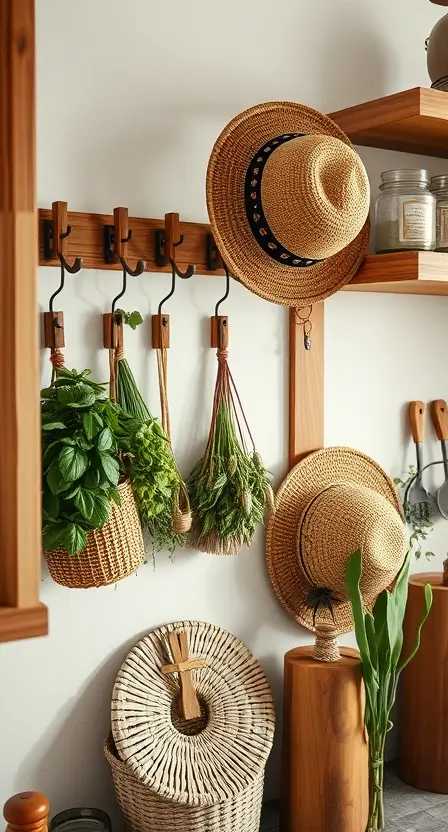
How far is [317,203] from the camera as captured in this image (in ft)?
5.23

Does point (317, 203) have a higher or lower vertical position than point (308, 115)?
lower

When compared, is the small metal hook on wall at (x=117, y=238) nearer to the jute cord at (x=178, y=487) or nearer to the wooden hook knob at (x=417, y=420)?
the jute cord at (x=178, y=487)

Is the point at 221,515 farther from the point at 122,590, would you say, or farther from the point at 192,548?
the point at 122,590

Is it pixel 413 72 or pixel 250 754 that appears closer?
pixel 250 754

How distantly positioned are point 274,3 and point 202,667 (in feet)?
4.27

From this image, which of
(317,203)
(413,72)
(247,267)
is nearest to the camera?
(317,203)

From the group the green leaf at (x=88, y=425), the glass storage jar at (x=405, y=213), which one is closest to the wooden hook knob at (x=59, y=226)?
the green leaf at (x=88, y=425)

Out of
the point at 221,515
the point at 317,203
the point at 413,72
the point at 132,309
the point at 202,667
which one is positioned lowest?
the point at 202,667

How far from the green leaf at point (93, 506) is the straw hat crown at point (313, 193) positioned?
0.56 m

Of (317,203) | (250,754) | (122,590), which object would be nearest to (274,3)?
(317,203)

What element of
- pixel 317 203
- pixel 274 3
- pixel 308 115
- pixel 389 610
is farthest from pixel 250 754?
pixel 274 3

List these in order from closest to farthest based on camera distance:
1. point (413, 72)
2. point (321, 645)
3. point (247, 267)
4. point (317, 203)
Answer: point (317, 203)
point (247, 267)
point (321, 645)
point (413, 72)

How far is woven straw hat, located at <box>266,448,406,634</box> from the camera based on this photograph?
5.99 feet

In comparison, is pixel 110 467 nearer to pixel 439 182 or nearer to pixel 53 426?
pixel 53 426
